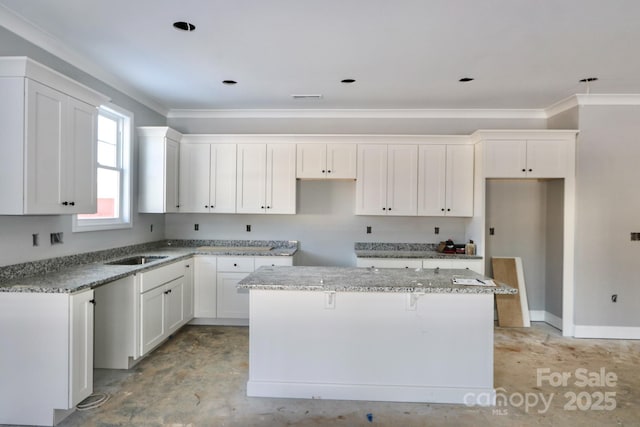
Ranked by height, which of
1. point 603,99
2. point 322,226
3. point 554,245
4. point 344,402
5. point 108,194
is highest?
point 603,99

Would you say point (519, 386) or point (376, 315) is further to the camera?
point (519, 386)

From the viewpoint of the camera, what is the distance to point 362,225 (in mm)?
4734

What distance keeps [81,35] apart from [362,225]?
3557 mm

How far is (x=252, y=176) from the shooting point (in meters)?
4.45

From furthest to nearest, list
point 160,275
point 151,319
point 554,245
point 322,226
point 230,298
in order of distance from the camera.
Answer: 1. point 322,226
2. point 554,245
3. point 230,298
4. point 160,275
5. point 151,319

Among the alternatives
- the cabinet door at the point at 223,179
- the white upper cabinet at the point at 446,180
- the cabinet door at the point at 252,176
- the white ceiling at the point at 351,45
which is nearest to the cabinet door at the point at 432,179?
the white upper cabinet at the point at 446,180

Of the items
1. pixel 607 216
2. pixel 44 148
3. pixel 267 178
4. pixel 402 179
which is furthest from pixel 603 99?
pixel 44 148

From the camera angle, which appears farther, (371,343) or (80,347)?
(371,343)

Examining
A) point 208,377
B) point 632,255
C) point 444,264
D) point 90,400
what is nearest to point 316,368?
point 208,377

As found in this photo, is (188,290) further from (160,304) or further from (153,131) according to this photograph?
(153,131)

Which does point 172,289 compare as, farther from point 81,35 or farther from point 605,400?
point 605,400

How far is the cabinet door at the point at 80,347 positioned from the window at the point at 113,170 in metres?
1.25

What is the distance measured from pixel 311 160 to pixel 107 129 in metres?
2.30

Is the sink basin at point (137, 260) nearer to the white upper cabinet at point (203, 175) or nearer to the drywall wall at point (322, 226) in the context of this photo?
the white upper cabinet at point (203, 175)
